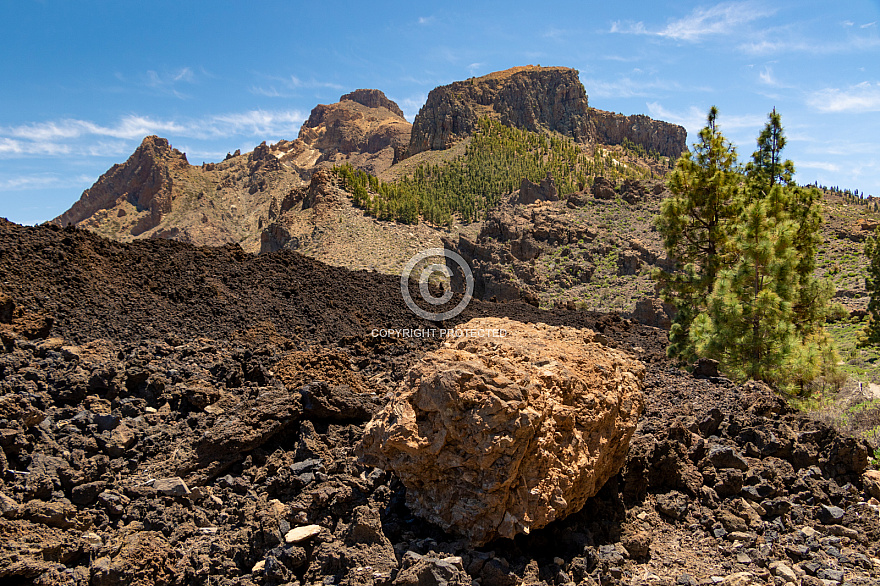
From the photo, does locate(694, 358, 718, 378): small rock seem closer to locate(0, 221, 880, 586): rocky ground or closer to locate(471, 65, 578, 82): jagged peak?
locate(0, 221, 880, 586): rocky ground

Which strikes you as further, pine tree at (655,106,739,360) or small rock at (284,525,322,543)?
pine tree at (655,106,739,360)

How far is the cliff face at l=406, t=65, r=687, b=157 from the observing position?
78562mm

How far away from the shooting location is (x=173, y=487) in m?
4.76

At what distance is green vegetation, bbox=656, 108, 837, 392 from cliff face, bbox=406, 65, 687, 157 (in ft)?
215

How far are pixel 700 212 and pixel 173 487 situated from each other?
13.1m

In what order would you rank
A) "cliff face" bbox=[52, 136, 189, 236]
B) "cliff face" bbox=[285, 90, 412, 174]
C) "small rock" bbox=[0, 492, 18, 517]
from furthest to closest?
"cliff face" bbox=[285, 90, 412, 174] < "cliff face" bbox=[52, 136, 189, 236] < "small rock" bbox=[0, 492, 18, 517]

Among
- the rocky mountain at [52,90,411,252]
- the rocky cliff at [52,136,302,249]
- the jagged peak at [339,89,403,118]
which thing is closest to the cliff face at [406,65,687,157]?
the rocky mountain at [52,90,411,252]

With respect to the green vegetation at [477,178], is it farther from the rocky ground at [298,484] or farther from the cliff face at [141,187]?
the cliff face at [141,187]

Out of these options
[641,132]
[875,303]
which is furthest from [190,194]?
[875,303]

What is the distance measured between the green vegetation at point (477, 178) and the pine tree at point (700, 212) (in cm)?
3329

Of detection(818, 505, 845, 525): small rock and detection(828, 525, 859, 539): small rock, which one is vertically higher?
detection(818, 505, 845, 525): small rock

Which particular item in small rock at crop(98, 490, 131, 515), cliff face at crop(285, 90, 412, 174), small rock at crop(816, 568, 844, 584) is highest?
cliff face at crop(285, 90, 412, 174)

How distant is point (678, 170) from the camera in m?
13.1

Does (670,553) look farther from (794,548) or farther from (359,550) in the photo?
(359,550)
